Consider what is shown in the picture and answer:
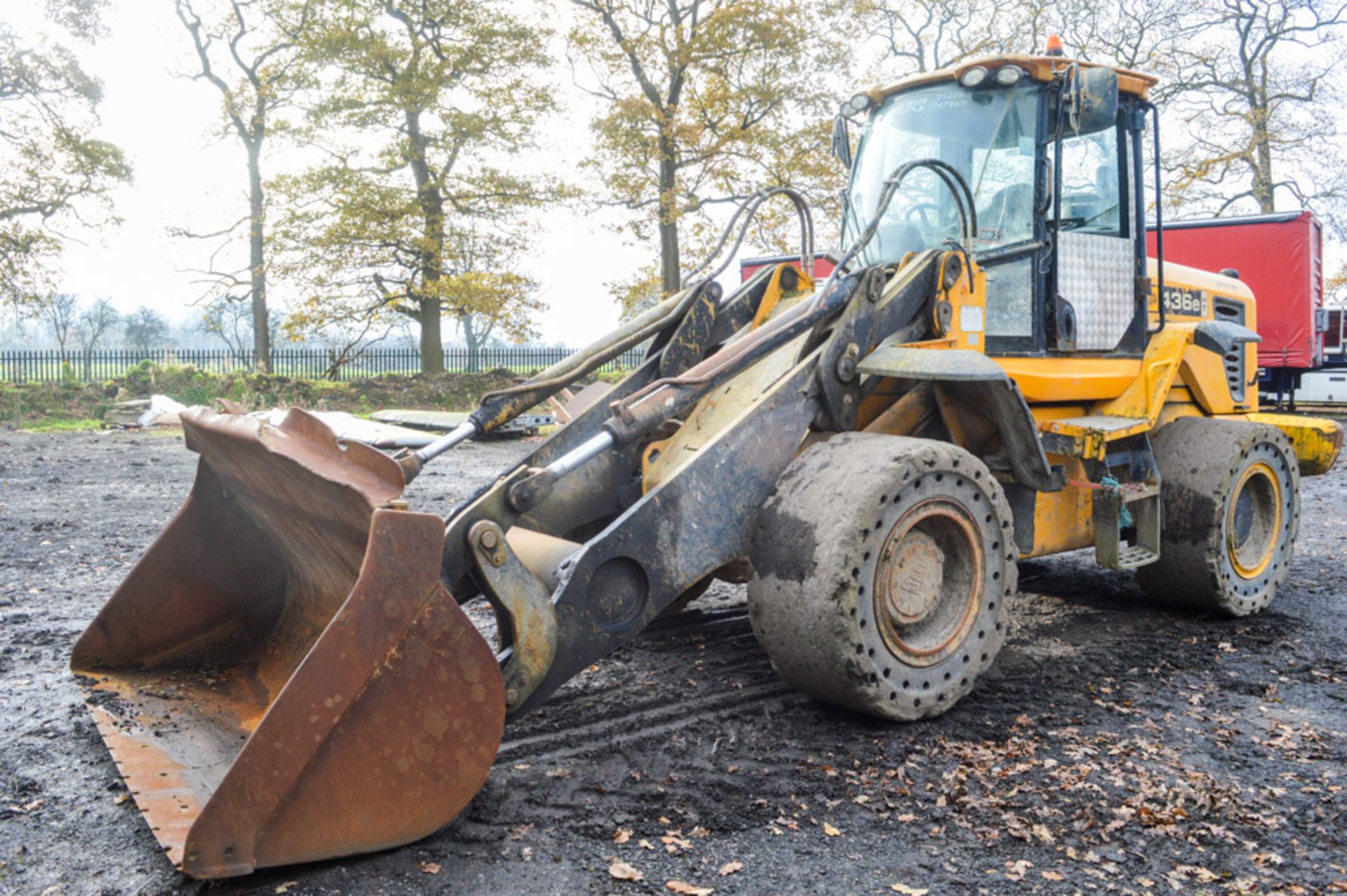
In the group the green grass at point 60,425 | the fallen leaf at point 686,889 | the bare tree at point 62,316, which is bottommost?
the fallen leaf at point 686,889

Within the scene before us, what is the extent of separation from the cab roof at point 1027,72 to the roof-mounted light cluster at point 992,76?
0.06 ft

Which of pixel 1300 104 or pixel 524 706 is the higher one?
pixel 1300 104

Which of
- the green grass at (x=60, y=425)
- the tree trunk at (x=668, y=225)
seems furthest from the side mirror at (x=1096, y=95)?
the green grass at (x=60, y=425)

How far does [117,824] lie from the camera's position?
3.34 m

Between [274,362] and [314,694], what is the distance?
26.8m

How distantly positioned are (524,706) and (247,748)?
3.22ft

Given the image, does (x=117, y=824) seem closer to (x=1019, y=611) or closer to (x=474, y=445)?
(x=1019, y=611)

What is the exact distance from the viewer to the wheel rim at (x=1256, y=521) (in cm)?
620

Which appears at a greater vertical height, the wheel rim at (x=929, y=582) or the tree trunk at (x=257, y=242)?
the tree trunk at (x=257, y=242)

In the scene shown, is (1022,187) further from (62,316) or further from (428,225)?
(62,316)

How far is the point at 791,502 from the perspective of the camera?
13.5 ft

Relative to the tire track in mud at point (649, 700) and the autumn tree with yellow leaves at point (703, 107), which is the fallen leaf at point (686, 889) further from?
the autumn tree with yellow leaves at point (703, 107)

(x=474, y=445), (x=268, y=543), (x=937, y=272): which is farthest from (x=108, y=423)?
(x=937, y=272)

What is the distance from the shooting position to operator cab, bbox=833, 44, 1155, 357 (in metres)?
5.34
